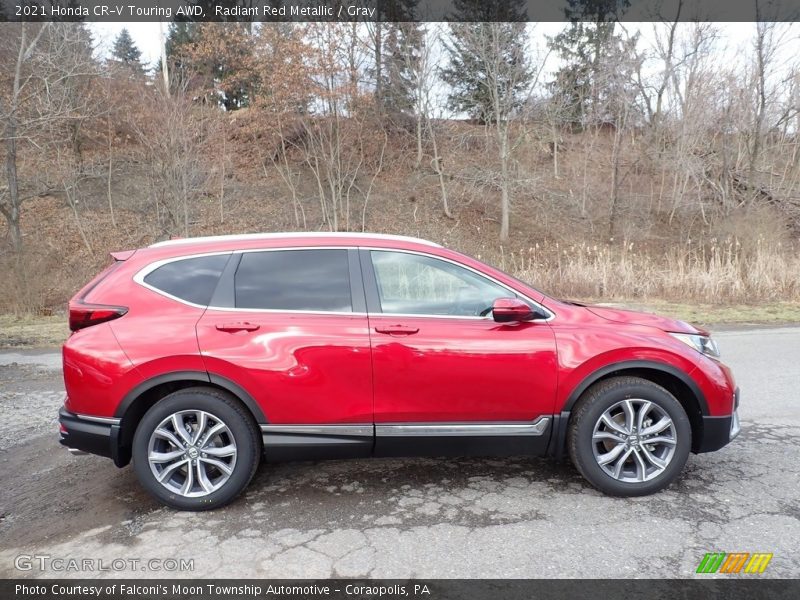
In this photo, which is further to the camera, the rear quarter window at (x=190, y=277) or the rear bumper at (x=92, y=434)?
the rear quarter window at (x=190, y=277)

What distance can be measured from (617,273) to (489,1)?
50.7ft

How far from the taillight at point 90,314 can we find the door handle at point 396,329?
1.67 metres

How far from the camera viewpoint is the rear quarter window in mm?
3471

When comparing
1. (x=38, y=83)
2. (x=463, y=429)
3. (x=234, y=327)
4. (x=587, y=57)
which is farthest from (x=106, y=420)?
(x=587, y=57)

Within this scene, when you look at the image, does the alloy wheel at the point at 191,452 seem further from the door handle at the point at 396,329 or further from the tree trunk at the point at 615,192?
the tree trunk at the point at 615,192

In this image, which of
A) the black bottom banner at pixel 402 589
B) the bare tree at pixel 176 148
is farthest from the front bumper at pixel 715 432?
the bare tree at pixel 176 148

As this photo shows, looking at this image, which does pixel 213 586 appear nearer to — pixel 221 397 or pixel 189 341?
pixel 221 397

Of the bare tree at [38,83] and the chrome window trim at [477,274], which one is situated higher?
the bare tree at [38,83]

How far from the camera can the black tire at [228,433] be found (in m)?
3.31

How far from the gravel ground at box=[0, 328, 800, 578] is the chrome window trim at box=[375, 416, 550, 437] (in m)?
0.44

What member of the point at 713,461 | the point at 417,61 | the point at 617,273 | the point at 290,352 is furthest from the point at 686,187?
the point at 290,352

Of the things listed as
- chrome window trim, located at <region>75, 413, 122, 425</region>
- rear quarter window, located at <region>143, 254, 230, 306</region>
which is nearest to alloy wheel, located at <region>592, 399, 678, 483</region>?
rear quarter window, located at <region>143, 254, 230, 306</region>

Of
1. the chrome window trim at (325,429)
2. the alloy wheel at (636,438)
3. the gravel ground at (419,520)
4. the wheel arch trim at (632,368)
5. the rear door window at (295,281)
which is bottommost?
the gravel ground at (419,520)

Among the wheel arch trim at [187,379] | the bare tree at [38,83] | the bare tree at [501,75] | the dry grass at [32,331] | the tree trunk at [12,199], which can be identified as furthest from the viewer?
the bare tree at [501,75]
